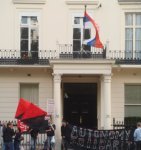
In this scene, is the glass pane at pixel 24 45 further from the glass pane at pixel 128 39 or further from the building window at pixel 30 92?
the glass pane at pixel 128 39

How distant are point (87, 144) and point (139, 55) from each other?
9.50 meters

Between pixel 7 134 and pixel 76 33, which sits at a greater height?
pixel 76 33

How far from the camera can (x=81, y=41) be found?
114ft

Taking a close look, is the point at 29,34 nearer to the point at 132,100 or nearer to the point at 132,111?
the point at 132,100

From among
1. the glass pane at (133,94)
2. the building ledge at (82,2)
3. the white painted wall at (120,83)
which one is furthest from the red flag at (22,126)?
the building ledge at (82,2)

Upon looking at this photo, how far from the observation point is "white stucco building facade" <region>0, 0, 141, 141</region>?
34125 millimetres

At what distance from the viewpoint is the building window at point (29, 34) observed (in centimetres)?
3462

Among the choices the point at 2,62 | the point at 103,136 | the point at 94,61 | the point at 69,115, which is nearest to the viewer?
the point at 103,136

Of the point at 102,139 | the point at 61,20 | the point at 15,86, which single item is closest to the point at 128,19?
the point at 61,20

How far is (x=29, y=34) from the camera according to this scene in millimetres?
34719

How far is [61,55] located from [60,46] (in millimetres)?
907

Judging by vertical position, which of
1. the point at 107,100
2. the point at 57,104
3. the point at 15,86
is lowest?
the point at 57,104

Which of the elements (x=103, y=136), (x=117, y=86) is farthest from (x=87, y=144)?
(x=117, y=86)

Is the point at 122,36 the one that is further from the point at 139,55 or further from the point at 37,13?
the point at 37,13
